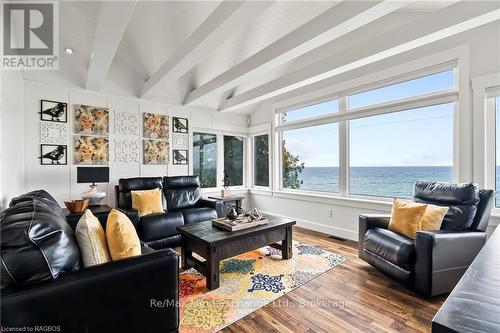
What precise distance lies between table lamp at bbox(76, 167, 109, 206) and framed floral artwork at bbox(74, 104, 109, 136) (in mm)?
Result: 775

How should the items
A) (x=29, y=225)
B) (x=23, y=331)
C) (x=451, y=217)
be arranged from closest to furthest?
(x=23, y=331) < (x=29, y=225) < (x=451, y=217)

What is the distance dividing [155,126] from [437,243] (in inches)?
177

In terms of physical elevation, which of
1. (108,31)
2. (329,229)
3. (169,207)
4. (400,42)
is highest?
(400,42)

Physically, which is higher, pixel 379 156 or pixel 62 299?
pixel 379 156

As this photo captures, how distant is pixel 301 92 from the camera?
183 inches

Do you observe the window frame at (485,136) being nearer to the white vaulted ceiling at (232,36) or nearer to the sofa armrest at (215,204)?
the white vaulted ceiling at (232,36)

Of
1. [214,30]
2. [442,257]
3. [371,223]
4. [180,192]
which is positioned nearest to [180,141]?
[180,192]

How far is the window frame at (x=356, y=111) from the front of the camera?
2.97m

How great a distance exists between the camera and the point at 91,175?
3.51 meters

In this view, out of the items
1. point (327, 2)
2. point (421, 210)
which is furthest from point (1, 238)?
point (327, 2)

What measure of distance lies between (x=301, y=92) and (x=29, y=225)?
4413 millimetres

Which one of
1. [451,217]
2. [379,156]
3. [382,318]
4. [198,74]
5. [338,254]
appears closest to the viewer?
[382,318]

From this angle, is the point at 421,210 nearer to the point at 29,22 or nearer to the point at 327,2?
the point at 327,2

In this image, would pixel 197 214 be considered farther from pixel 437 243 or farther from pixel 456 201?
pixel 456 201
